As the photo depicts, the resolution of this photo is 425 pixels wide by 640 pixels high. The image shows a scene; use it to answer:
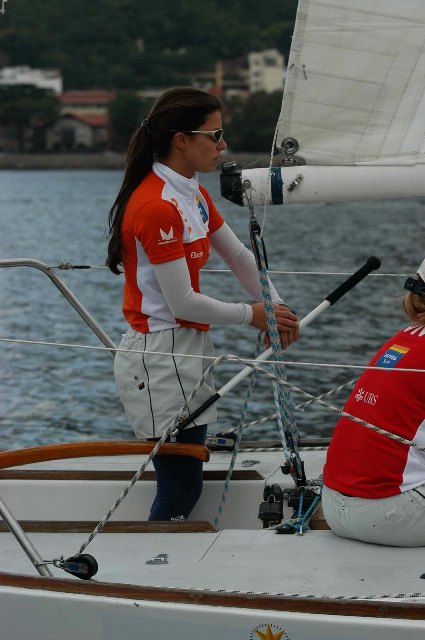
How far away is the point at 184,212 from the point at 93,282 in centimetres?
1940

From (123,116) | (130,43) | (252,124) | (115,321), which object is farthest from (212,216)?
(130,43)

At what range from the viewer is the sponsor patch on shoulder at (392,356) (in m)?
3.93

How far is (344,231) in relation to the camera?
37.7 metres

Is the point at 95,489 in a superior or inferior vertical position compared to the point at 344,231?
superior

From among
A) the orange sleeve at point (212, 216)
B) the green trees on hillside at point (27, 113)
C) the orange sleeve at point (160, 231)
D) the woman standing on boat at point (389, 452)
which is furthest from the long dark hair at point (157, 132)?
the green trees on hillside at point (27, 113)

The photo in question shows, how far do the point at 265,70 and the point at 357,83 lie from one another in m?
113

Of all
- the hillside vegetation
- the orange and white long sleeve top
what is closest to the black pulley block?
the orange and white long sleeve top

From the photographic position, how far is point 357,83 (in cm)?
450

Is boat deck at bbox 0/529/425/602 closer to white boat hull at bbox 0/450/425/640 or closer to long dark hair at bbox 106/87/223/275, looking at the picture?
white boat hull at bbox 0/450/425/640

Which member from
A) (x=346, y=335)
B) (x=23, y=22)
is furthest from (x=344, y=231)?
(x=23, y=22)

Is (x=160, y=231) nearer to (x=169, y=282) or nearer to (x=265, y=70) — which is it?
(x=169, y=282)

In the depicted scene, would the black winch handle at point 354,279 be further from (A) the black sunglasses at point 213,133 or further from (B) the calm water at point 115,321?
(B) the calm water at point 115,321

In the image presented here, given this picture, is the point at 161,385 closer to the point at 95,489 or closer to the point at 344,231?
the point at 95,489

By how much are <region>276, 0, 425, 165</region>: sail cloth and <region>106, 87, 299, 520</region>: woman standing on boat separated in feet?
1.07
